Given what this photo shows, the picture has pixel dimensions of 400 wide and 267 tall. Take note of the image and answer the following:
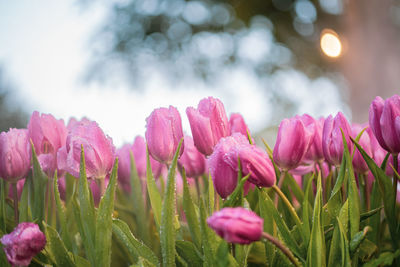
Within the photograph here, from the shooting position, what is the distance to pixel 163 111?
1.60 feet

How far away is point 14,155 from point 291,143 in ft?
1.13

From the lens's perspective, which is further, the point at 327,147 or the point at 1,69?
the point at 1,69

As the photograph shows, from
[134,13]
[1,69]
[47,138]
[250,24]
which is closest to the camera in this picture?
[47,138]

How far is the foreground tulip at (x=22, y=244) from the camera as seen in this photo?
372 millimetres

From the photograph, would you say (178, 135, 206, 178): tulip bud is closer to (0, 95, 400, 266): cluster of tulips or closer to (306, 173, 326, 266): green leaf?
(0, 95, 400, 266): cluster of tulips

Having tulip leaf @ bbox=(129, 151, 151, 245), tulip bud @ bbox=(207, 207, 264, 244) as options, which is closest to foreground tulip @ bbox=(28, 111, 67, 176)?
tulip leaf @ bbox=(129, 151, 151, 245)

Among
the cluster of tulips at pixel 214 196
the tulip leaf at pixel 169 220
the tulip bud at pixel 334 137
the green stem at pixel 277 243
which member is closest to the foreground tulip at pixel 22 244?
the cluster of tulips at pixel 214 196

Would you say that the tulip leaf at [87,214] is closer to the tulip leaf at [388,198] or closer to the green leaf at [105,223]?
the green leaf at [105,223]

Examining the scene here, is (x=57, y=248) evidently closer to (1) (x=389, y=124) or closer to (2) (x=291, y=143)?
(2) (x=291, y=143)

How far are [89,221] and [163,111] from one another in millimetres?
150

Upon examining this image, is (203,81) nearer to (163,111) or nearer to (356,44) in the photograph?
(356,44)

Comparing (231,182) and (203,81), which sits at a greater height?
(203,81)

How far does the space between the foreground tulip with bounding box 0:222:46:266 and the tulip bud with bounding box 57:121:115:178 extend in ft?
0.32

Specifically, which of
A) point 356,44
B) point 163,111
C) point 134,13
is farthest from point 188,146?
point 134,13
